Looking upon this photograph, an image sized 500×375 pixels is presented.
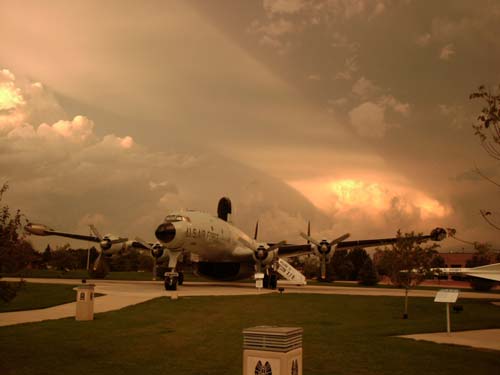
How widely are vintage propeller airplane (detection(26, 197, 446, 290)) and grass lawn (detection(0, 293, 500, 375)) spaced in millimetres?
11625

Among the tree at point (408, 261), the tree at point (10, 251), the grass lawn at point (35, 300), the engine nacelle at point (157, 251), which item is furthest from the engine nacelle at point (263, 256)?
the tree at point (10, 251)

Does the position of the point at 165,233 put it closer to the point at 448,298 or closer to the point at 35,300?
the point at 35,300

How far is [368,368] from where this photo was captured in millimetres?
8875

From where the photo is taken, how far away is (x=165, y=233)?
2947 cm

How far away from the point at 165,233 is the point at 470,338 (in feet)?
65.6

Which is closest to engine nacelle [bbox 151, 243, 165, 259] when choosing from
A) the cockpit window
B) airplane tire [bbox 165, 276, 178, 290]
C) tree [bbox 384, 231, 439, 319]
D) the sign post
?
the cockpit window

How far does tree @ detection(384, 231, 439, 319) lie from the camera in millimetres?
19062

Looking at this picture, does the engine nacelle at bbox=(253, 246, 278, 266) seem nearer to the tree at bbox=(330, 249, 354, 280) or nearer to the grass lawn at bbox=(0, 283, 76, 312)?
the grass lawn at bbox=(0, 283, 76, 312)

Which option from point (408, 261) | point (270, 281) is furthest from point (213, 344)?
point (270, 281)

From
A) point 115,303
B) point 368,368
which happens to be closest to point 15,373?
point 368,368

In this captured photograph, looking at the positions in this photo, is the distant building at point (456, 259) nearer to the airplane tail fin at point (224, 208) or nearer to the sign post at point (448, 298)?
the airplane tail fin at point (224, 208)

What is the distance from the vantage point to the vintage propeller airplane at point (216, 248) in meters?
30.3

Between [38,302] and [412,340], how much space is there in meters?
15.2

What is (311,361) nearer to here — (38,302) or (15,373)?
(15,373)
